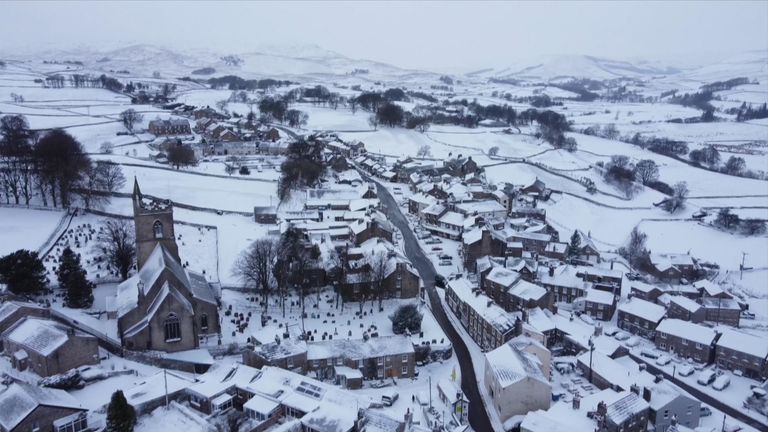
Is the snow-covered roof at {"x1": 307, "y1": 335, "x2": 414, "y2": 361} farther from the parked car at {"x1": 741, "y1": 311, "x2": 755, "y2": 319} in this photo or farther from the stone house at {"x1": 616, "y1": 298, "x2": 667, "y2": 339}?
the parked car at {"x1": 741, "y1": 311, "x2": 755, "y2": 319}

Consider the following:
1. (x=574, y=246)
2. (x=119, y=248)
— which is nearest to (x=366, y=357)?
(x=119, y=248)

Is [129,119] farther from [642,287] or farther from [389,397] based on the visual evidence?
[642,287]

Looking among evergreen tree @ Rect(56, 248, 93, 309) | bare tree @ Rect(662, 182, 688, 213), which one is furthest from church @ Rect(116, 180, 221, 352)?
bare tree @ Rect(662, 182, 688, 213)

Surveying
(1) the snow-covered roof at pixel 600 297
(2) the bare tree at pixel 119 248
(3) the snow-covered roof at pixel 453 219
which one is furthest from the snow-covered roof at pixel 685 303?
(2) the bare tree at pixel 119 248

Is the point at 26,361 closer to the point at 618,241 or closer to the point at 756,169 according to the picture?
the point at 618,241

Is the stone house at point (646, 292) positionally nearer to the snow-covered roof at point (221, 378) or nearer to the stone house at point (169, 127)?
the snow-covered roof at point (221, 378)
